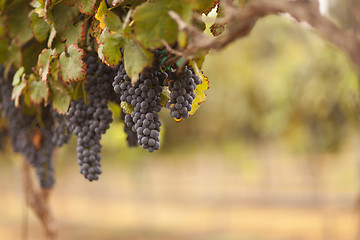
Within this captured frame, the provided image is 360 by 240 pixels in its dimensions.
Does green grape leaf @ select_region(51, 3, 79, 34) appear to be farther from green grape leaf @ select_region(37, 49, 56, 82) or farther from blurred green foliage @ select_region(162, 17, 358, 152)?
blurred green foliage @ select_region(162, 17, 358, 152)

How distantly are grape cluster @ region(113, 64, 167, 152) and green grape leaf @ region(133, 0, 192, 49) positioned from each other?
0.17m

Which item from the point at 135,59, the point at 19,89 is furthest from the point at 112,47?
the point at 19,89

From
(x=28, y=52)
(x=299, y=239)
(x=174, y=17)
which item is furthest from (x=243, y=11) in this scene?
(x=299, y=239)

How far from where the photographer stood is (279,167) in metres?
28.3

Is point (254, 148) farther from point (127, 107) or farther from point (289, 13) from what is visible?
point (289, 13)

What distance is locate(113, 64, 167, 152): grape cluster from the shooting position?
1.42 m

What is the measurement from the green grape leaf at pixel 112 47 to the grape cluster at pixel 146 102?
75 millimetres

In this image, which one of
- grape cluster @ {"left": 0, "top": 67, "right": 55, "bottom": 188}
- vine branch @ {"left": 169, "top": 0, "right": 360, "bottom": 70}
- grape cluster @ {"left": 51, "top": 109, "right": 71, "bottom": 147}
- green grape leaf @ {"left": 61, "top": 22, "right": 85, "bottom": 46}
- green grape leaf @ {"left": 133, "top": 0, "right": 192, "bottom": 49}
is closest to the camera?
vine branch @ {"left": 169, "top": 0, "right": 360, "bottom": 70}

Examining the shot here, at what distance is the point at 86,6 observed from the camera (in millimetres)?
1544

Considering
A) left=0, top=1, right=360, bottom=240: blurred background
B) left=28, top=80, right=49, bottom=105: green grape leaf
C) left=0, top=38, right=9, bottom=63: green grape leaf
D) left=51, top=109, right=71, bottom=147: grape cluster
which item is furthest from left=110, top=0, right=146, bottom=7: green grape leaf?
left=0, top=1, right=360, bottom=240: blurred background

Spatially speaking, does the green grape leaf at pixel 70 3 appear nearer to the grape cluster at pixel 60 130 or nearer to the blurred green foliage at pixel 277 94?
the grape cluster at pixel 60 130

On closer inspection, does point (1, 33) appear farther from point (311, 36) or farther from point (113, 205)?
point (113, 205)

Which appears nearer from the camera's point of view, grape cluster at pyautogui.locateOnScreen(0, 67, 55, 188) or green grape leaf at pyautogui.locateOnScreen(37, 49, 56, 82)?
green grape leaf at pyautogui.locateOnScreen(37, 49, 56, 82)

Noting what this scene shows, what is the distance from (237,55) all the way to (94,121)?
40.9 feet
